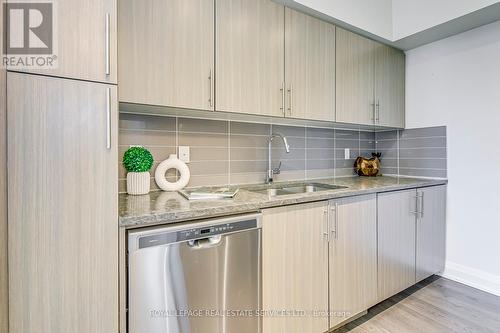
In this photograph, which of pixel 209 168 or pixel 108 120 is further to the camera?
pixel 209 168

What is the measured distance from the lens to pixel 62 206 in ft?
2.90

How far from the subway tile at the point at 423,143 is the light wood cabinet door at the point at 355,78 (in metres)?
0.64

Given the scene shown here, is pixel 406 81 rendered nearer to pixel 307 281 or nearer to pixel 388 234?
pixel 388 234

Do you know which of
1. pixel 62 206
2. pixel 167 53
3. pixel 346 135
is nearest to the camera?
pixel 62 206

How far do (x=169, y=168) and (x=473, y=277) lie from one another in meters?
2.70

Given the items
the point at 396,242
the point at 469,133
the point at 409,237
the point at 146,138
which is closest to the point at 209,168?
the point at 146,138

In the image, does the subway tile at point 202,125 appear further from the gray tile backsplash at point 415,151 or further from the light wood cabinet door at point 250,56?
the gray tile backsplash at point 415,151

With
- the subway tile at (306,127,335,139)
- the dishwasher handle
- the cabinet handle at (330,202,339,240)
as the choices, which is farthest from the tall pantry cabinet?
the subway tile at (306,127,335,139)

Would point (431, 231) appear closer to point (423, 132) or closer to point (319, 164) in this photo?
point (423, 132)

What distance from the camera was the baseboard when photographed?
6.95 feet

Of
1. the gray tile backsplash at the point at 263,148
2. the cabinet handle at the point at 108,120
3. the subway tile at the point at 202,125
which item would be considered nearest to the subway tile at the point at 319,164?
the gray tile backsplash at the point at 263,148

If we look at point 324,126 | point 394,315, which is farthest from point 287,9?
point 394,315

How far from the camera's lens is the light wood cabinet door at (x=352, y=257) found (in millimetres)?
1606

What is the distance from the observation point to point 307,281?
148cm
